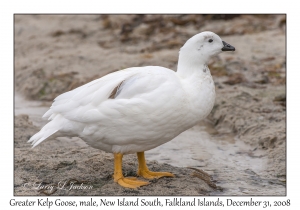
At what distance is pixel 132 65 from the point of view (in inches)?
434

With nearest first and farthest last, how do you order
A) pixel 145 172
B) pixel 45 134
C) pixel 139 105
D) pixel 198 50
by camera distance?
pixel 139 105
pixel 45 134
pixel 198 50
pixel 145 172

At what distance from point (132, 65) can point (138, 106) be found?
543cm

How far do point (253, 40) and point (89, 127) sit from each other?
6929 millimetres

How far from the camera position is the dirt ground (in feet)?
20.5

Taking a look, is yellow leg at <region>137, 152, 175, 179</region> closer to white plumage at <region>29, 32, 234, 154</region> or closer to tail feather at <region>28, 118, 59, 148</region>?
white plumage at <region>29, 32, 234, 154</region>

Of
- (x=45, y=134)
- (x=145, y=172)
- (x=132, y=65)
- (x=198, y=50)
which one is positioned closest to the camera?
(x=45, y=134)

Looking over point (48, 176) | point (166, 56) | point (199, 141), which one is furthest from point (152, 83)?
point (166, 56)

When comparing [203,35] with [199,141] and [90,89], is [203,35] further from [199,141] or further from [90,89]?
[199,141]

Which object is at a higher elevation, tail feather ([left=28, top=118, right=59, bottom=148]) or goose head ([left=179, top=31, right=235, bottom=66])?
goose head ([left=179, top=31, right=235, bottom=66])

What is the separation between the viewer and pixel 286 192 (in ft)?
20.6

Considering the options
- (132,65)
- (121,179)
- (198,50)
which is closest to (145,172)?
(121,179)

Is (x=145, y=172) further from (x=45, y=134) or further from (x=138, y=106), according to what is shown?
(x=45, y=134)

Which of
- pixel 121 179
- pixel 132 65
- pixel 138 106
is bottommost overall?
pixel 121 179

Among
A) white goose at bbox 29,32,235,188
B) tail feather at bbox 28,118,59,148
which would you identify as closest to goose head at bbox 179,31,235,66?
white goose at bbox 29,32,235,188
